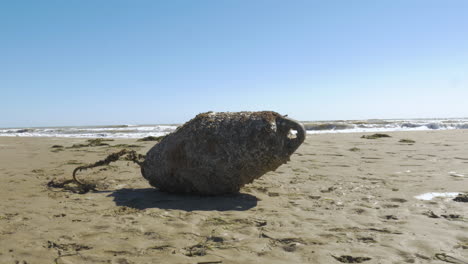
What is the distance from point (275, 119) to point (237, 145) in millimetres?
613

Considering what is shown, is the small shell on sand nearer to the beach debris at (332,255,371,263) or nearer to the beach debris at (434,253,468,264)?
the beach debris at (434,253,468,264)

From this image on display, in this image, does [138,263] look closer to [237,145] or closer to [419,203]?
[237,145]

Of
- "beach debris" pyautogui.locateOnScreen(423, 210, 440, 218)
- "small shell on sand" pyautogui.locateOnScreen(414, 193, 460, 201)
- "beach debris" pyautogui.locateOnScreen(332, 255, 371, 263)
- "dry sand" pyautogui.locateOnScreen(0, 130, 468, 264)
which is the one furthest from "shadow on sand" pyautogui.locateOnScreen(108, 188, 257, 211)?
"small shell on sand" pyautogui.locateOnScreen(414, 193, 460, 201)

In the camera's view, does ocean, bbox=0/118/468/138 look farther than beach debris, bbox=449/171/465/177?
Yes

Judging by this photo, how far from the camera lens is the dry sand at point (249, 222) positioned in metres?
2.63

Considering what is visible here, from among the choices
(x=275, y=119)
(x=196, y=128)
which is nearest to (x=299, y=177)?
(x=275, y=119)

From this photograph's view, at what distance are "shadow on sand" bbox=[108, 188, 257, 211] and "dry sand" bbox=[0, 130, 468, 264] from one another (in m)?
0.01

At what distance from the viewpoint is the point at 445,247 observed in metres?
2.75

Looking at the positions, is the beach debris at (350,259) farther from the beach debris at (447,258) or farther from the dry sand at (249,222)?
the beach debris at (447,258)

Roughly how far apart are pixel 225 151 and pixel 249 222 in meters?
1.11

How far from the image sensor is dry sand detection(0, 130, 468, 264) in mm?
2627

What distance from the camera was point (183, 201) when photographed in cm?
427

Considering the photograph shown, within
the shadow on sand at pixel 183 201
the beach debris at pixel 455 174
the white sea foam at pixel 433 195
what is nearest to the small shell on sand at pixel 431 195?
the white sea foam at pixel 433 195

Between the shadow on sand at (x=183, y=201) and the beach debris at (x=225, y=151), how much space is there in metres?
0.13
